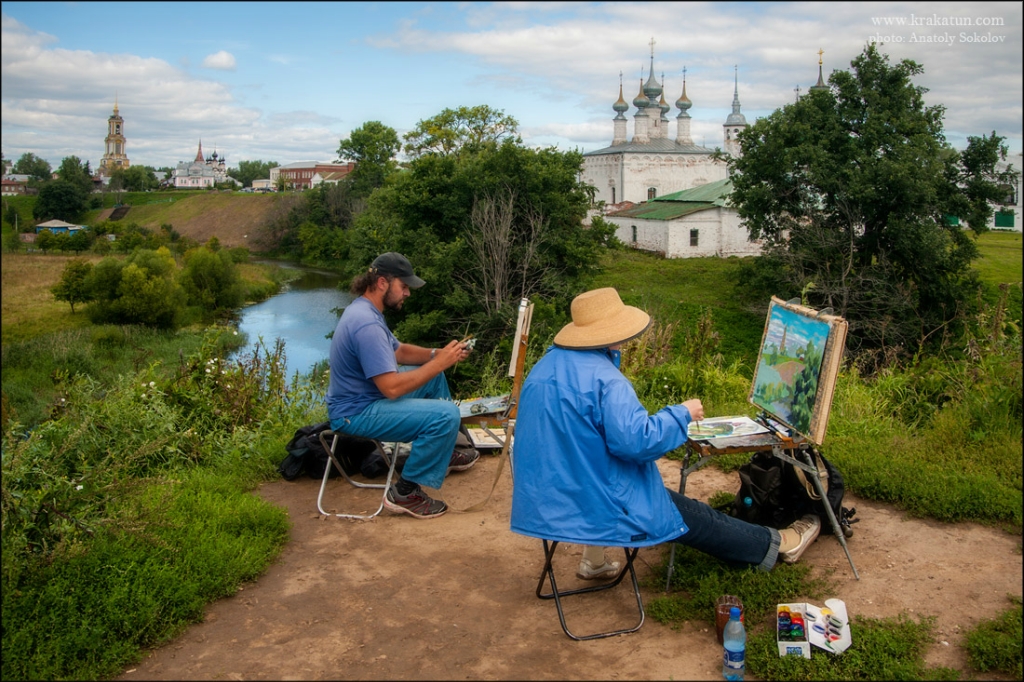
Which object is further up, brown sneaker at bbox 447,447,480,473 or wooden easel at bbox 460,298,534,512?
wooden easel at bbox 460,298,534,512

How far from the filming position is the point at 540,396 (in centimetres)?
316

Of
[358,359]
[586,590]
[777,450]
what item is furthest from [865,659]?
[358,359]

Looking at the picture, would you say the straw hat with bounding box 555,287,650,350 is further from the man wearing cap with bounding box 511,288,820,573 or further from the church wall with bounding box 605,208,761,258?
the church wall with bounding box 605,208,761,258

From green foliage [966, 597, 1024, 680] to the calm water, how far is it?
19.5 meters

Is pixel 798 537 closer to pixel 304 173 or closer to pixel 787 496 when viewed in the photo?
pixel 787 496

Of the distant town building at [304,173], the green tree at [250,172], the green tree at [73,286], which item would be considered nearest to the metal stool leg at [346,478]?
the green tree at [73,286]

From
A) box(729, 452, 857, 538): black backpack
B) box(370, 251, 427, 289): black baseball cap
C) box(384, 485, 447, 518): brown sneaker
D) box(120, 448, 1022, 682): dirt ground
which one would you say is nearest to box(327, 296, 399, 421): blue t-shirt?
box(370, 251, 427, 289): black baseball cap

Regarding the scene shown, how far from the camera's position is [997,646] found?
2930mm

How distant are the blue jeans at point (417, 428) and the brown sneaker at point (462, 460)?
797 mm

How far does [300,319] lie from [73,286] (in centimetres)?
1040

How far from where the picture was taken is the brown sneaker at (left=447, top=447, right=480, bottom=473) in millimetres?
5371

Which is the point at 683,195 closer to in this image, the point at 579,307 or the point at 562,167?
the point at 562,167

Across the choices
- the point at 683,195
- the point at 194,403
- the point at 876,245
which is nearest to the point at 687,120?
the point at 683,195

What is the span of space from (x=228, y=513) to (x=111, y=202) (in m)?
69.5
